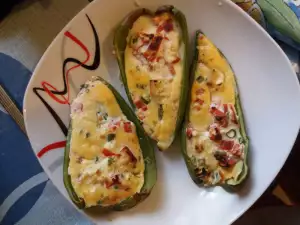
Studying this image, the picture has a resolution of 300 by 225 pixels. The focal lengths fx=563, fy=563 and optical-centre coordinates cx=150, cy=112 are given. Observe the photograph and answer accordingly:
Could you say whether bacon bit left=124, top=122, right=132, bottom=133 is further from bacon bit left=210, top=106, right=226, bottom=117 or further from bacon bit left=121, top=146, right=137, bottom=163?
bacon bit left=210, top=106, right=226, bottom=117

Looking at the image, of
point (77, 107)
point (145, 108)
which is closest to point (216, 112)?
point (145, 108)

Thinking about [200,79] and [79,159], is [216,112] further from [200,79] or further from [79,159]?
[79,159]

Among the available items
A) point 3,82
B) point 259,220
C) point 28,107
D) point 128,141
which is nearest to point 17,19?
point 3,82

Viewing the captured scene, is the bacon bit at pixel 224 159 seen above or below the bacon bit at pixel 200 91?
below

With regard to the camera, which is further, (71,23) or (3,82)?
(3,82)

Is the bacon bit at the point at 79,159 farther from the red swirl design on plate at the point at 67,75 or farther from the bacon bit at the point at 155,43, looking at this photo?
the bacon bit at the point at 155,43

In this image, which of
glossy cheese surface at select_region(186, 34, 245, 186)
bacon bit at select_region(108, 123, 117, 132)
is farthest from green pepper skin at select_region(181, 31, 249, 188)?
bacon bit at select_region(108, 123, 117, 132)

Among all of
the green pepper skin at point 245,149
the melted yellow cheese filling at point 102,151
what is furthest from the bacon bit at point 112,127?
the green pepper skin at point 245,149

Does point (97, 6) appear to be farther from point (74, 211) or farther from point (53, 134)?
point (74, 211)
